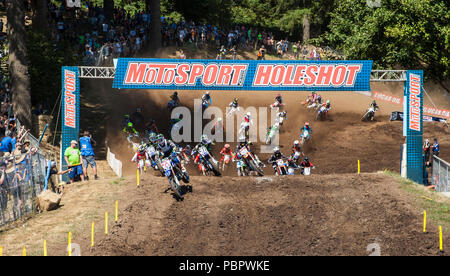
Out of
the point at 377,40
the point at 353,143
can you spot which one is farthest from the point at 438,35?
the point at 353,143

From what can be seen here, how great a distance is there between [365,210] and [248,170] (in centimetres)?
587

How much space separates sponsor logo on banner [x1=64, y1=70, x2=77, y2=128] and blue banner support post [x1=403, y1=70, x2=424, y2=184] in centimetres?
1208

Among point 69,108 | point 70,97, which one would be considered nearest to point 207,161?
point 69,108

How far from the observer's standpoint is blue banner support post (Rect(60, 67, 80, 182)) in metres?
22.2

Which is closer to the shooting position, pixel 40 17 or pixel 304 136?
pixel 304 136

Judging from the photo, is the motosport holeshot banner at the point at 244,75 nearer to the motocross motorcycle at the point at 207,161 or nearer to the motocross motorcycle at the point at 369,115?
the motocross motorcycle at the point at 207,161

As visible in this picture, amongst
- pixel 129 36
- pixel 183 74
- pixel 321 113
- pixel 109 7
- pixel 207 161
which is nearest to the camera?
pixel 207 161

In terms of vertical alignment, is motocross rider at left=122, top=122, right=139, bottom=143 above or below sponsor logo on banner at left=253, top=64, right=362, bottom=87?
below

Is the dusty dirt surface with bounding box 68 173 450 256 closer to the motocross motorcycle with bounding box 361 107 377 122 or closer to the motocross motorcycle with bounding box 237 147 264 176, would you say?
the motocross motorcycle with bounding box 237 147 264 176

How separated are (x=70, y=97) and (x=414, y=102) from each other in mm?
12569

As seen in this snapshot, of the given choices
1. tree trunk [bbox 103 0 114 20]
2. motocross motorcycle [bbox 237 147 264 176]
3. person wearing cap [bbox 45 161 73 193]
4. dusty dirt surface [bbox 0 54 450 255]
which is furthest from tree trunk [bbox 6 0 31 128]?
tree trunk [bbox 103 0 114 20]

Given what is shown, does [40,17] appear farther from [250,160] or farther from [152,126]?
[250,160]

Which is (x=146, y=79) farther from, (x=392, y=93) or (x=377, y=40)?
(x=392, y=93)

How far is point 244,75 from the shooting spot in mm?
23031
